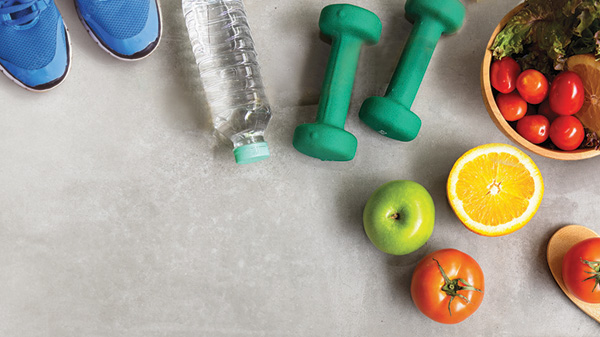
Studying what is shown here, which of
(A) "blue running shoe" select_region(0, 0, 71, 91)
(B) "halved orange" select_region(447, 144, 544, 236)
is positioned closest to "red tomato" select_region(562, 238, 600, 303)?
(B) "halved orange" select_region(447, 144, 544, 236)

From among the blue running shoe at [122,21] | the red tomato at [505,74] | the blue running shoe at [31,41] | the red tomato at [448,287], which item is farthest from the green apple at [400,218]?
the blue running shoe at [31,41]

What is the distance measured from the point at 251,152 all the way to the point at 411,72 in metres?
0.44

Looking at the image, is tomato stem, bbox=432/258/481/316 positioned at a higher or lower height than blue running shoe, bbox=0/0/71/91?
lower

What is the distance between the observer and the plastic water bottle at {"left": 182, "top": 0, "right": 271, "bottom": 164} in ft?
3.89

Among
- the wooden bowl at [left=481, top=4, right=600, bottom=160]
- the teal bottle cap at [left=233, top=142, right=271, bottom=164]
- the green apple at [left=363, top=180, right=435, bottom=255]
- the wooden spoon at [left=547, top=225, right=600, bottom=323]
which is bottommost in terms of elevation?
the wooden spoon at [left=547, top=225, right=600, bottom=323]

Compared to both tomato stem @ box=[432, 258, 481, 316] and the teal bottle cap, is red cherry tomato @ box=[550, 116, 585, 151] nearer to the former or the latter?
tomato stem @ box=[432, 258, 481, 316]

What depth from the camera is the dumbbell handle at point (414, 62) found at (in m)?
1.12

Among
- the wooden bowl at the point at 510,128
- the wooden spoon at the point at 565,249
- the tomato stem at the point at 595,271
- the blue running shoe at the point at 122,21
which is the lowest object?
the wooden spoon at the point at 565,249

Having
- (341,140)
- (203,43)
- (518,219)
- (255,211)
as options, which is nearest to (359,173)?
(341,140)

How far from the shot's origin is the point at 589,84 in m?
1.06

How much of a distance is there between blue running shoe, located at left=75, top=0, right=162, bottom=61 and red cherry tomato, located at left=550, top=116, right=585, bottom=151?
1040mm

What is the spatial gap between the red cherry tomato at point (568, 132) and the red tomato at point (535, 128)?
0.02 m

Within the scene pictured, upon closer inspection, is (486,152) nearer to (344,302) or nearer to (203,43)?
(344,302)

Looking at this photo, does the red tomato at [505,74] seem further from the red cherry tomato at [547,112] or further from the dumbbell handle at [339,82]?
the dumbbell handle at [339,82]
